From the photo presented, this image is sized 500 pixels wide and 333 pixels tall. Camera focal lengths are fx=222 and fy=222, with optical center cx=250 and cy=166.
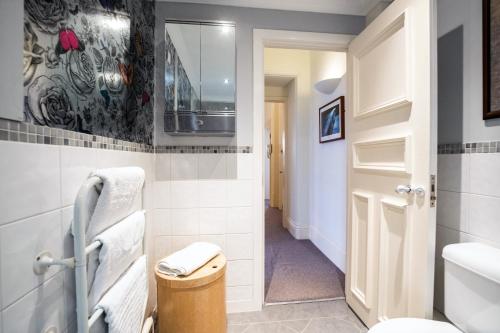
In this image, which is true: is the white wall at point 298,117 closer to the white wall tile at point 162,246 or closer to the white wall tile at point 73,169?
the white wall tile at point 162,246

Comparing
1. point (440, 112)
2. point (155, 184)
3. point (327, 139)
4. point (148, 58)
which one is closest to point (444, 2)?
point (440, 112)

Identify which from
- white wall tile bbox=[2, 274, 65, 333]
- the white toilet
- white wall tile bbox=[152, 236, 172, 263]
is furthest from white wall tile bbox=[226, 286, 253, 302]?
white wall tile bbox=[2, 274, 65, 333]

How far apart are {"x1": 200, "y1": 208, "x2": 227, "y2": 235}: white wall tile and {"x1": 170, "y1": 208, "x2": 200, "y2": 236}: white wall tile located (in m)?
0.03

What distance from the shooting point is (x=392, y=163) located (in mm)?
1204

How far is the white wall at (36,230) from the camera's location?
0.46 metres

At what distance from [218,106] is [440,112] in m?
→ 1.26

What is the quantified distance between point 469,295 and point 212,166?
140cm

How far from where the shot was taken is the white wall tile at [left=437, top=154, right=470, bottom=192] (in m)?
1.09

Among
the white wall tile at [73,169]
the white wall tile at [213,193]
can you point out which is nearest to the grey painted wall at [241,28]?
the white wall tile at [213,193]

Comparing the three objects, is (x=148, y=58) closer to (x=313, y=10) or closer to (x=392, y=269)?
(x=313, y=10)

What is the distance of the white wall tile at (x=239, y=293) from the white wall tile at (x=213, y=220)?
424 millimetres

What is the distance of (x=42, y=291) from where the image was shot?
0.56 metres

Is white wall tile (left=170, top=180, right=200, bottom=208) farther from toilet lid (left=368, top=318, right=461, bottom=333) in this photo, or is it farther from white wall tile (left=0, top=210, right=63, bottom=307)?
toilet lid (left=368, top=318, right=461, bottom=333)

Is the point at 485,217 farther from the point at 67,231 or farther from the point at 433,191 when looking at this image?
the point at 67,231
